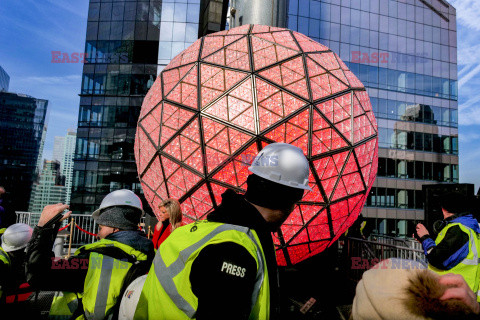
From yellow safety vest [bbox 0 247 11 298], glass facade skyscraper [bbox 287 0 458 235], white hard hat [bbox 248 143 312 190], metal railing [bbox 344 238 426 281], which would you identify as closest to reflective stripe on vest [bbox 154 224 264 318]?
white hard hat [bbox 248 143 312 190]

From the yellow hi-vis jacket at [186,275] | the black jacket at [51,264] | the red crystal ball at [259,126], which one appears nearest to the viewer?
the yellow hi-vis jacket at [186,275]

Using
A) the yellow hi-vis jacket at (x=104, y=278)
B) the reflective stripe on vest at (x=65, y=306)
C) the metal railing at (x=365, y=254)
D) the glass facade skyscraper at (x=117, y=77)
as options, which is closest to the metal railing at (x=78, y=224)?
the metal railing at (x=365, y=254)

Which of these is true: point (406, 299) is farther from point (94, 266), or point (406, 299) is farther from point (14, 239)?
point (14, 239)

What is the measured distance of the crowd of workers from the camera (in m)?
0.90

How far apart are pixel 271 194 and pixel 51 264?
1900mm

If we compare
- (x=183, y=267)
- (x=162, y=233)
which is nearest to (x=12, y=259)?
(x=162, y=233)

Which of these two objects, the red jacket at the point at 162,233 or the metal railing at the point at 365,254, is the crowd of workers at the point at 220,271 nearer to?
the red jacket at the point at 162,233

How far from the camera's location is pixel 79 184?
27.7 m

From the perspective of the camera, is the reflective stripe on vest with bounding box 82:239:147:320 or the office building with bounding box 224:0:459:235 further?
the office building with bounding box 224:0:459:235

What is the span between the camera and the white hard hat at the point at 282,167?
150cm

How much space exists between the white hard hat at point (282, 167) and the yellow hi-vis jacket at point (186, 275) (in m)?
0.36

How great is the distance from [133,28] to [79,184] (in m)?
15.4

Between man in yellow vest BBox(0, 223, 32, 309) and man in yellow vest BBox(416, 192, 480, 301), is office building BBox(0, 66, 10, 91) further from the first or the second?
man in yellow vest BBox(416, 192, 480, 301)

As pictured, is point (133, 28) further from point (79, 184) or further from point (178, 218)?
point (178, 218)
